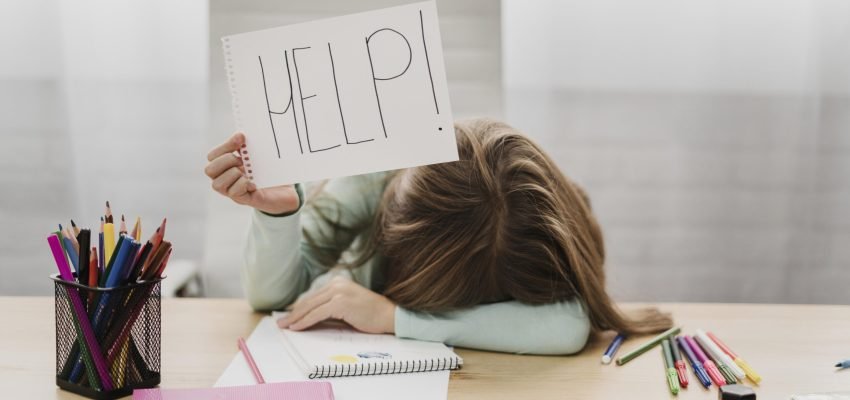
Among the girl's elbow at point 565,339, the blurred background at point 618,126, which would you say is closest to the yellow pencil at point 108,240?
the girl's elbow at point 565,339

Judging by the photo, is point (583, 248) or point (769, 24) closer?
point (583, 248)

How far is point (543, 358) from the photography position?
31.6 inches

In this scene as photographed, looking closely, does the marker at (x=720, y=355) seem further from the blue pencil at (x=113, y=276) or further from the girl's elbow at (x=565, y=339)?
the blue pencil at (x=113, y=276)

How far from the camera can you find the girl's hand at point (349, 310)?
84cm

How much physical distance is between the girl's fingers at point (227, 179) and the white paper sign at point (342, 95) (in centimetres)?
2

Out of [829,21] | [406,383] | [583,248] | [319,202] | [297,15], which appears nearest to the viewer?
[406,383]

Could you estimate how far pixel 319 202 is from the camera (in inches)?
41.1

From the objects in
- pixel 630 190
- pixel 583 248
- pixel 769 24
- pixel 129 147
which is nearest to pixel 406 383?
pixel 583 248

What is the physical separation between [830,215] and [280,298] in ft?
4.11

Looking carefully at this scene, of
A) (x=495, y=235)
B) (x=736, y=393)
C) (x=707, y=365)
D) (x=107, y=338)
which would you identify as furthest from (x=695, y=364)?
(x=107, y=338)

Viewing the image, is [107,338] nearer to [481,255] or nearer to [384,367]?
[384,367]

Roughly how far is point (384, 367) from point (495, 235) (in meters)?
0.20

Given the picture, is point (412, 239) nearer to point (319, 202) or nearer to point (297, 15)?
point (319, 202)

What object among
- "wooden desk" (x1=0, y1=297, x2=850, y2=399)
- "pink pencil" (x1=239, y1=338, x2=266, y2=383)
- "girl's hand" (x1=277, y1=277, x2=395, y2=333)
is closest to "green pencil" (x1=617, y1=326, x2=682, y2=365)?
"wooden desk" (x1=0, y1=297, x2=850, y2=399)
